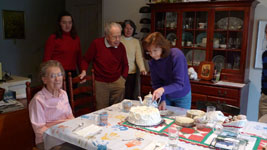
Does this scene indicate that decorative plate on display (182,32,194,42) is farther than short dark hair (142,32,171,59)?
Yes

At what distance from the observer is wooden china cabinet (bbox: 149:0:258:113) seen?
3.04 m

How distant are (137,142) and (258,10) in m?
2.64

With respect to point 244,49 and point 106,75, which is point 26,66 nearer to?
point 106,75

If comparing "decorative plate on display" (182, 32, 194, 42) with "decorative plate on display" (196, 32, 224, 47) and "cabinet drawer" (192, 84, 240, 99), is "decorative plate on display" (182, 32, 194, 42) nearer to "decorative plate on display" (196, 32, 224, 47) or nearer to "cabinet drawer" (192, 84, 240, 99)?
"decorative plate on display" (196, 32, 224, 47)

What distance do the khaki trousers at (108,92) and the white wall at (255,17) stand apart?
1.59 m

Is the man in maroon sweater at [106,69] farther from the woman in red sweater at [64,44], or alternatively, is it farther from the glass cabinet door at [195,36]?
the glass cabinet door at [195,36]

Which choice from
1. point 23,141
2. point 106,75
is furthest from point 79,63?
point 23,141

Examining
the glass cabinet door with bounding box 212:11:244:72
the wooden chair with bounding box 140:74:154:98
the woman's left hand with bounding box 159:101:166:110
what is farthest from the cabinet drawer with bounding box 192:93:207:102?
the woman's left hand with bounding box 159:101:166:110

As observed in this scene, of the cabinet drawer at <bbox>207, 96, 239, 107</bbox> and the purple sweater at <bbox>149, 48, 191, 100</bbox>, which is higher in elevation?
the purple sweater at <bbox>149, 48, 191, 100</bbox>

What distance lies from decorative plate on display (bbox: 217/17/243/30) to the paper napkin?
2.34 meters

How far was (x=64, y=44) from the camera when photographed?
278cm

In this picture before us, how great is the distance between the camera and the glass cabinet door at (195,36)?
335 cm

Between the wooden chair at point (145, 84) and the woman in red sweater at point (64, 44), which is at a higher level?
the woman in red sweater at point (64, 44)

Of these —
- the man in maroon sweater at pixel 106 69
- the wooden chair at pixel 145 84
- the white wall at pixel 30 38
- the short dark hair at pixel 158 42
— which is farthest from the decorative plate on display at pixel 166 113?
the white wall at pixel 30 38
